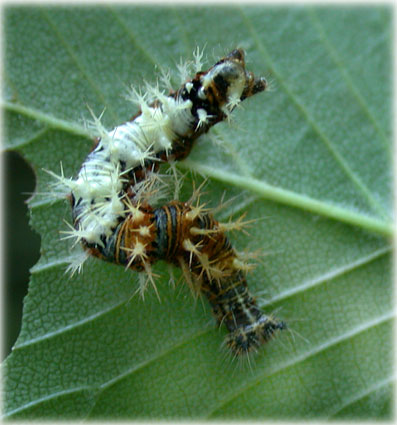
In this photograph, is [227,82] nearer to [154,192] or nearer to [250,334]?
[154,192]

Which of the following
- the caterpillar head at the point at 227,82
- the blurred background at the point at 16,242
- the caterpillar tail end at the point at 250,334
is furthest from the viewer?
the blurred background at the point at 16,242

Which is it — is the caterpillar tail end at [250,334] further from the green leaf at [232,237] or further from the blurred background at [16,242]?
the blurred background at [16,242]

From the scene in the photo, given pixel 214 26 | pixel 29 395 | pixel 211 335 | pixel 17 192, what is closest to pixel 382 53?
pixel 214 26

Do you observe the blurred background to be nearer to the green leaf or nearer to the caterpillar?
the green leaf

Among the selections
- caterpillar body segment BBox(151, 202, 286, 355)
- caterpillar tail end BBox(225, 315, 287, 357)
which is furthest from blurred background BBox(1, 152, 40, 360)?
caterpillar tail end BBox(225, 315, 287, 357)

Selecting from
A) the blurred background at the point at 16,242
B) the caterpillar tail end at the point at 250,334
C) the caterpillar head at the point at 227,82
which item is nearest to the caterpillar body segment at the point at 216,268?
the caterpillar tail end at the point at 250,334

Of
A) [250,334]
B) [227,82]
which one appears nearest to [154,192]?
[227,82]

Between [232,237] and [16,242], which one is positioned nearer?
[232,237]
